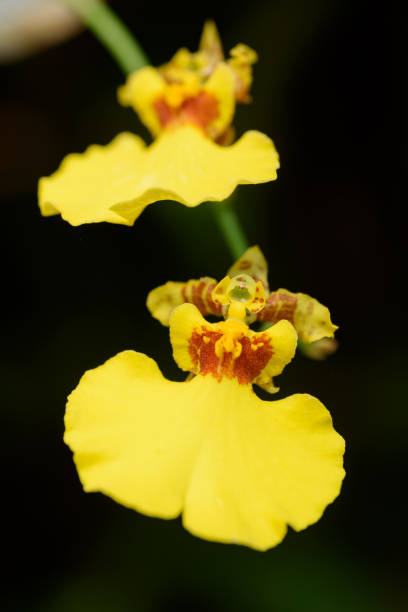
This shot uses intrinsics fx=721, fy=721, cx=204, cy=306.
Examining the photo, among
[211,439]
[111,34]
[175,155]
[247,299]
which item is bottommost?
[211,439]

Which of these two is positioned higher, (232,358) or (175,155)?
(175,155)

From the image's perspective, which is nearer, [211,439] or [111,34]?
[211,439]

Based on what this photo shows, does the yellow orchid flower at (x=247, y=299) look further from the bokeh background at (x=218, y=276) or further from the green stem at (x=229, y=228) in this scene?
the bokeh background at (x=218, y=276)

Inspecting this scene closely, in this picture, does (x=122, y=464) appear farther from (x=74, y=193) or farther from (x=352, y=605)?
(x=352, y=605)

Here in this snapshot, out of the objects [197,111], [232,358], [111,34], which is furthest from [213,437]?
[111,34]

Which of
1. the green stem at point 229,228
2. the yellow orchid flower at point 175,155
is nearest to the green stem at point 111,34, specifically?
the yellow orchid flower at point 175,155

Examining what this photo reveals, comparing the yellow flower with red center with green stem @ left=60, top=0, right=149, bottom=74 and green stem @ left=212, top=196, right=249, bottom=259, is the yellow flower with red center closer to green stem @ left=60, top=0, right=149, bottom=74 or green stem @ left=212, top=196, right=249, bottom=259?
green stem @ left=212, top=196, right=249, bottom=259

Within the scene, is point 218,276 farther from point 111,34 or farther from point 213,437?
point 213,437

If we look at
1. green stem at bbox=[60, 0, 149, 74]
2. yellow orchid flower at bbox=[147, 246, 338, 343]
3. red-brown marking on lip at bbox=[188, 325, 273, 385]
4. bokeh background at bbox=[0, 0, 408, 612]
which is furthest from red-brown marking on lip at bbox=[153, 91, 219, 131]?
bokeh background at bbox=[0, 0, 408, 612]
